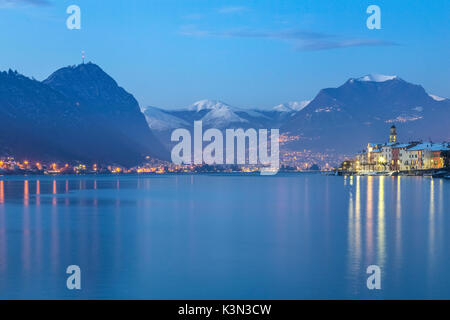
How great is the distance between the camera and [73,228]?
1561 inches

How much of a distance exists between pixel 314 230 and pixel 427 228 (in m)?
8.37

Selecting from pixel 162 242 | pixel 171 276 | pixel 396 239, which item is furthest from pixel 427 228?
pixel 171 276

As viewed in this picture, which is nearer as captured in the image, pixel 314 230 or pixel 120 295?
pixel 120 295

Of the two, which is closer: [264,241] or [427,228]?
[264,241]

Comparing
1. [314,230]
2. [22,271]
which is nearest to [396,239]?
[314,230]
